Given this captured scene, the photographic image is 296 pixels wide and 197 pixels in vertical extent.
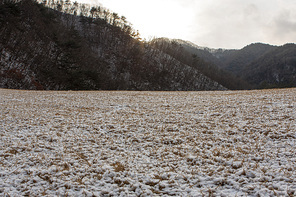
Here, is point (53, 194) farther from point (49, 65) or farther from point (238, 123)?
point (49, 65)

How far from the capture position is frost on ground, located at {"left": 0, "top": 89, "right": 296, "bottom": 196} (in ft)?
17.9

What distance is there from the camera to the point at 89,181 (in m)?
5.89

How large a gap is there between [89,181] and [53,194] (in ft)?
3.63

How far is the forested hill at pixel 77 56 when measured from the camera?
50812mm

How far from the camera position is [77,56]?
66.6 meters

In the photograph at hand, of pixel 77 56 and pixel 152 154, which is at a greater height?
pixel 77 56

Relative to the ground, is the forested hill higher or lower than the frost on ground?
higher

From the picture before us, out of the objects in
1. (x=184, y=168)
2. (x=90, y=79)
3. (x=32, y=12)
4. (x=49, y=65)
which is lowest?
(x=184, y=168)

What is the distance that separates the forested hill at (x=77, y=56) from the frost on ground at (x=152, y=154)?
38.8 metres

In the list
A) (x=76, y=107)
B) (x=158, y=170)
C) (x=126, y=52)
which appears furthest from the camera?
(x=126, y=52)

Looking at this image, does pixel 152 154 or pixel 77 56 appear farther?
pixel 77 56

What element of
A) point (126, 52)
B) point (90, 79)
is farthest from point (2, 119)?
point (126, 52)

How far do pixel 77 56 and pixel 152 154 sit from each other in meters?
67.6

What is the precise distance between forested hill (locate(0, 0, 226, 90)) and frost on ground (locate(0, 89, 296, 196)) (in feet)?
127
